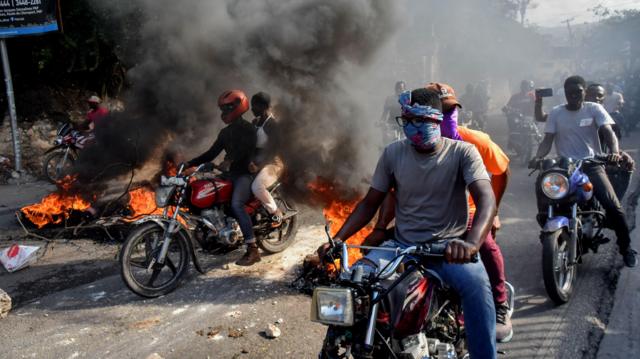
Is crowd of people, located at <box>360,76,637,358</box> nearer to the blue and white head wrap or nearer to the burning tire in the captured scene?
the blue and white head wrap

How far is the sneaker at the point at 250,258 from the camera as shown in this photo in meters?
5.49

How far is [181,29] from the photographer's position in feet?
32.2

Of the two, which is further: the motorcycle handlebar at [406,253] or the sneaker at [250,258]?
the sneaker at [250,258]

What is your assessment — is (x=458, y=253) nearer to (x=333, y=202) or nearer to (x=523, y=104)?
(x=333, y=202)

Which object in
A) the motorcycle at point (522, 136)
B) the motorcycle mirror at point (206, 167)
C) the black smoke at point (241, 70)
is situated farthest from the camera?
the motorcycle at point (522, 136)

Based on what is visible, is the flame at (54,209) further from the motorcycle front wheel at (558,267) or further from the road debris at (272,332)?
the motorcycle front wheel at (558,267)

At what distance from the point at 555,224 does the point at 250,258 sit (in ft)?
10.3

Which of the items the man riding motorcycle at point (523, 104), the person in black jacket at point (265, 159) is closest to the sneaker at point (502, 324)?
the person in black jacket at point (265, 159)

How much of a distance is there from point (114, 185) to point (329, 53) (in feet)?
14.9

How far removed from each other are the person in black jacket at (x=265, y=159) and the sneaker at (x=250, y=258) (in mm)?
412

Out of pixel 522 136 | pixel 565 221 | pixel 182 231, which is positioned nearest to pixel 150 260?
pixel 182 231

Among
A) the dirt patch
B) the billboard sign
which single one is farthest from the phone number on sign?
the dirt patch

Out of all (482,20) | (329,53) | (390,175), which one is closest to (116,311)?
(390,175)

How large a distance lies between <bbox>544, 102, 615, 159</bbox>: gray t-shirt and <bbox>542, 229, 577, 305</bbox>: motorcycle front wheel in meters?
1.23
